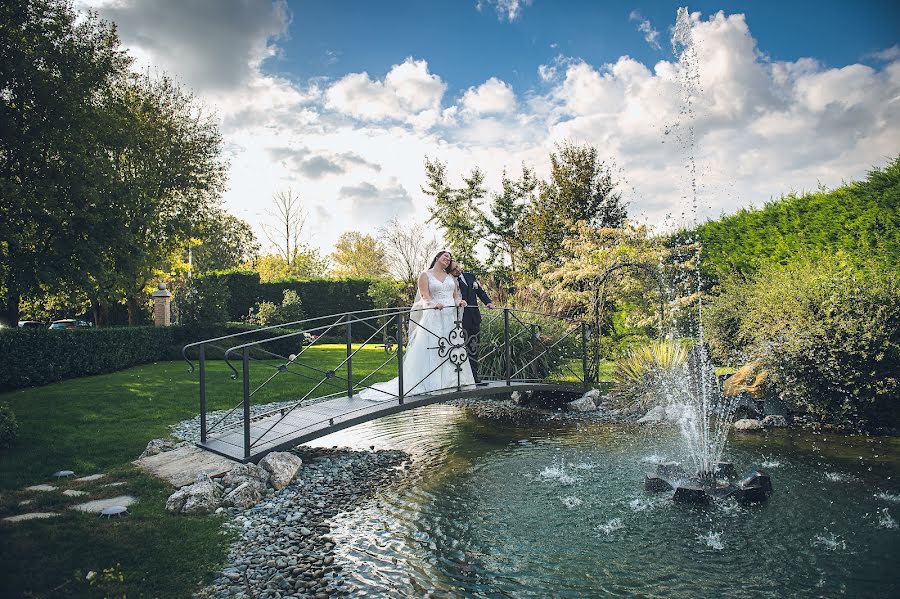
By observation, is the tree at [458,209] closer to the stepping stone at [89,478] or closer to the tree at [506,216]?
the tree at [506,216]

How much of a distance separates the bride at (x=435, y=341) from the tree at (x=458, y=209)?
11.4 meters

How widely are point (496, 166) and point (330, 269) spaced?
23350 mm

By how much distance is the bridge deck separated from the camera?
5168mm

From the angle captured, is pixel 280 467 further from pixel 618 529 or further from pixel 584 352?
pixel 584 352

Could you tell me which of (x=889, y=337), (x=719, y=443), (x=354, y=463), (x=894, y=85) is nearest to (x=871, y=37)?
(x=894, y=85)

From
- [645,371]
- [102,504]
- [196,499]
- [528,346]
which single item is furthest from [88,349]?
[645,371]

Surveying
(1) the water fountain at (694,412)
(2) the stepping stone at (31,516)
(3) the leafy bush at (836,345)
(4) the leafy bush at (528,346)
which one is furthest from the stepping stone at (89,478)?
(3) the leafy bush at (836,345)

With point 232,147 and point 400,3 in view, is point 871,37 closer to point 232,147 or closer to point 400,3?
point 400,3

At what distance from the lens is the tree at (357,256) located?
125ft

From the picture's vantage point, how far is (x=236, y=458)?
16.1 feet

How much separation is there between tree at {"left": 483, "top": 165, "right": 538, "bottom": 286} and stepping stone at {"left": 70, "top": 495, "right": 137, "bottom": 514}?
15.1 metres

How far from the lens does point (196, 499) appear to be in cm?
434

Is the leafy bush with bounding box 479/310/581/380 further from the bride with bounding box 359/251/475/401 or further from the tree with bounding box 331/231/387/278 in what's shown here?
the tree with bounding box 331/231/387/278

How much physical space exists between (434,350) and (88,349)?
9.32 m
